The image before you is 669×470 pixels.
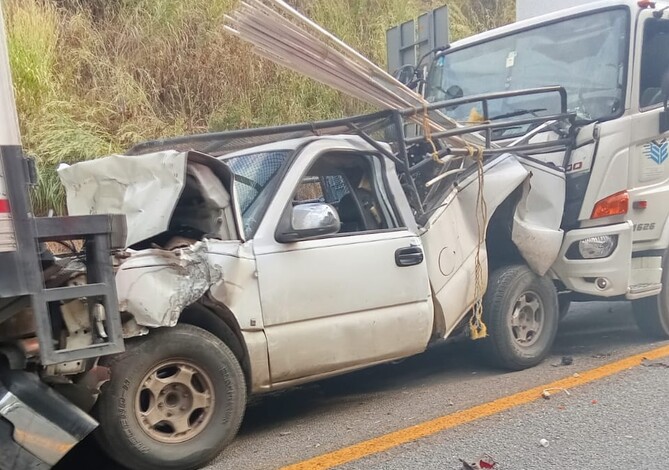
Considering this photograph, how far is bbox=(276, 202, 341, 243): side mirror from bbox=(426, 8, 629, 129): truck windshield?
2.55 meters

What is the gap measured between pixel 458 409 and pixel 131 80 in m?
7.60

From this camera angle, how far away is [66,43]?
1026 cm

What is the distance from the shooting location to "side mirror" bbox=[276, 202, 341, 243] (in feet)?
13.7

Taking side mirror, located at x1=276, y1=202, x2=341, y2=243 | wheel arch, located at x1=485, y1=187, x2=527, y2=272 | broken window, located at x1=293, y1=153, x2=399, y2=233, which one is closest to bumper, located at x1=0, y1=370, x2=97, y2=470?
side mirror, located at x1=276, y1=202, x2=341, y2=243

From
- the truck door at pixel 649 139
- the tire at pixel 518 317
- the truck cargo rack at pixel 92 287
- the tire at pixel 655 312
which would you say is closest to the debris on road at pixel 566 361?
the tire at pixel 518 317

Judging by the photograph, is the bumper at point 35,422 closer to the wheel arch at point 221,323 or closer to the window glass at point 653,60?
the wheel arch at point 221,323

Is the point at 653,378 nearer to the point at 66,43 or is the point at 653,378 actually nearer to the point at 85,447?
the point at 85,447

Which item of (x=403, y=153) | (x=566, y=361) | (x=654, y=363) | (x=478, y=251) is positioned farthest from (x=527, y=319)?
(x=403, y=153)

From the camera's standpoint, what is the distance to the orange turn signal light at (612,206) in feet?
19.1

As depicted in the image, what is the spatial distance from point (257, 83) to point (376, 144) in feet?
22.8

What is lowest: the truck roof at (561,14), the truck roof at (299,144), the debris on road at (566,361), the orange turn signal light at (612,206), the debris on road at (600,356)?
the debris on road at (600,356)

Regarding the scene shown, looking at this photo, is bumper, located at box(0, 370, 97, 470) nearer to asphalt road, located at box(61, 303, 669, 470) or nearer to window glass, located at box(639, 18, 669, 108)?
asphalt road, located at box(61, 303, 669, 470)

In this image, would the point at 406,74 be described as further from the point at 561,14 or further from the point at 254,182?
the point at 254,182

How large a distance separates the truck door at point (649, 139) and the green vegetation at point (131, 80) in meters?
6.00
